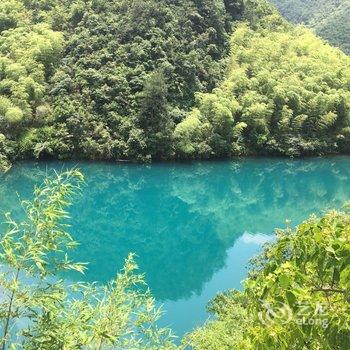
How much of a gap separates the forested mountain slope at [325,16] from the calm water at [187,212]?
1078 inches

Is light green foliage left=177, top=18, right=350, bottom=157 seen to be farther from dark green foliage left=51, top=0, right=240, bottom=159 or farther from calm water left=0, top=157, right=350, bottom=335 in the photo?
dark green foliage left=51, top=0, right=240, bottom=159

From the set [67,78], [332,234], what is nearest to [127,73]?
[67,78]

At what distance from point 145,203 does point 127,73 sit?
870cm

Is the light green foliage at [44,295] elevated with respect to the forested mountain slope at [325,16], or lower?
elevated

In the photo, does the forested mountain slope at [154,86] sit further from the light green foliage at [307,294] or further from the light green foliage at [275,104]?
the light green foliage at [307,294]

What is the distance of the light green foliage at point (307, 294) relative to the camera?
152cm

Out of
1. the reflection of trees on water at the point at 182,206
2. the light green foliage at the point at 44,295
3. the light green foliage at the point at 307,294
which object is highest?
the light green foliage at the point at 307,294

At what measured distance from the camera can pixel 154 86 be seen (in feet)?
77.6

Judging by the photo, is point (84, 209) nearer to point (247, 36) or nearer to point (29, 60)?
point (29, 60)

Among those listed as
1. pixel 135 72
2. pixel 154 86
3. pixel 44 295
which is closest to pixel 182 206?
pixel 154 86

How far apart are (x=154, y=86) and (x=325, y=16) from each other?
42416mm

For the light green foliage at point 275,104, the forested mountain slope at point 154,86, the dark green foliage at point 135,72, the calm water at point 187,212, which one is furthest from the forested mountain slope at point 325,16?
the calm water at point 187,212

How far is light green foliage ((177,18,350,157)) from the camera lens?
2508 centimetres

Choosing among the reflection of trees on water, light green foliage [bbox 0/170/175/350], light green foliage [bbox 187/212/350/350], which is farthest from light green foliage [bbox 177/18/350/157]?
light green foliage [bbox 187/212/350/350]
